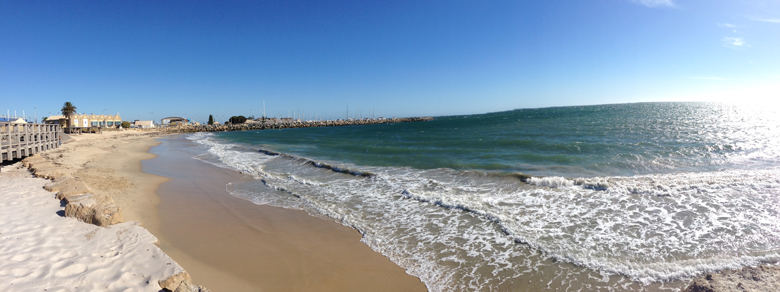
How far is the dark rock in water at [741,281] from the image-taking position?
4235 mm

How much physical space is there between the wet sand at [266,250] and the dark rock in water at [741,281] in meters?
4.07

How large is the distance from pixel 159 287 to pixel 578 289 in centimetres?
572

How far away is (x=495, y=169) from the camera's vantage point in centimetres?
1356

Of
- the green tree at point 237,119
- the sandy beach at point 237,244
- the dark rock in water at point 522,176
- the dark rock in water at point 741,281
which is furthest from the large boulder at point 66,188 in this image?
the green tree at point 237,119

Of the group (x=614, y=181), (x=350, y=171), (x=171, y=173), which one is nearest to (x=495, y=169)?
(x=614, y=181)

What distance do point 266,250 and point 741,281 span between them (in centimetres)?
756

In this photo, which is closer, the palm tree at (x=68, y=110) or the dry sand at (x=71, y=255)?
the dry sand at (x=71, y=255)

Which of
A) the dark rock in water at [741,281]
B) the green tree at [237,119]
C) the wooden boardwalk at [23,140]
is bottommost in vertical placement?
the dark rock in water at [741,281]

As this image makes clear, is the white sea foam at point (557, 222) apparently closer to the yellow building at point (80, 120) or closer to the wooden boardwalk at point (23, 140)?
the wooden boardwalk at point (23, 140)

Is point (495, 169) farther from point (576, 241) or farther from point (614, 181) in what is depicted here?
point (576, 241)

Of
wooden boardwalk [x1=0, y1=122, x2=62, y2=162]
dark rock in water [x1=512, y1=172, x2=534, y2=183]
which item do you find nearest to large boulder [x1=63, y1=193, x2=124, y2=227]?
wooden boardwalk [x1=0, y1=122, x2=62, y2=162]

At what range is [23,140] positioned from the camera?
15062 millimetres

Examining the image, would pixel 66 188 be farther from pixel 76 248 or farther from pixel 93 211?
pixel 76 248

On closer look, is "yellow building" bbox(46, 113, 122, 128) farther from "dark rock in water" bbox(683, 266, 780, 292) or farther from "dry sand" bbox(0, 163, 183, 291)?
"dark rock in water" bbox(683, 266, 780, 292)
